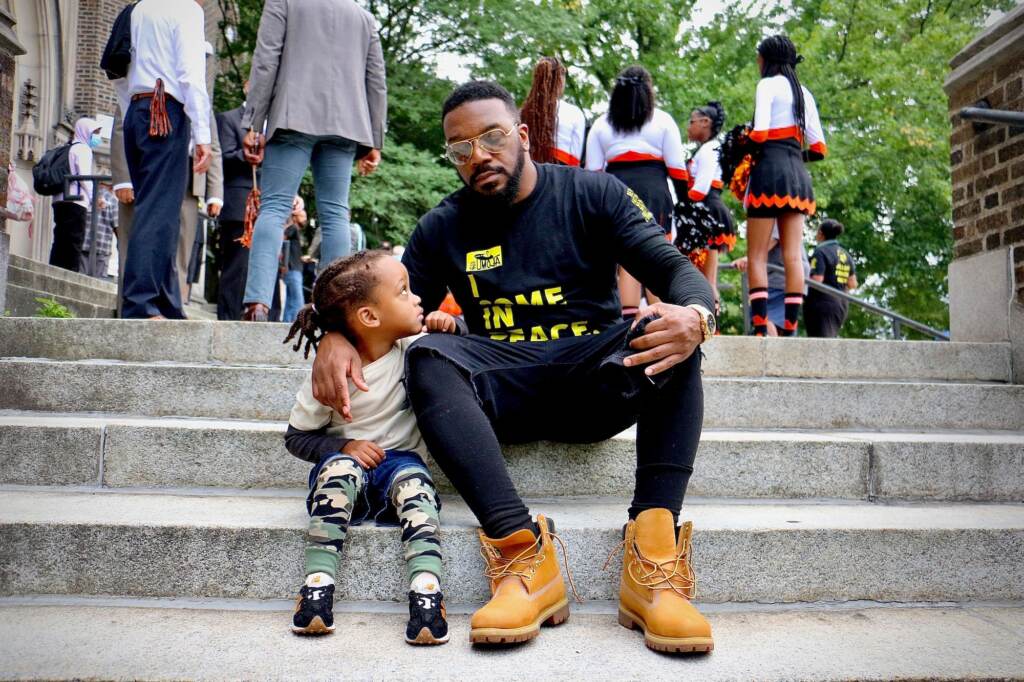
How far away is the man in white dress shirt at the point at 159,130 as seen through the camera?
4164 millimetres

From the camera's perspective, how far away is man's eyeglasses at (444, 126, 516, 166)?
2529mm

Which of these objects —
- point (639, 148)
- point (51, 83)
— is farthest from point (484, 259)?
point (51, 83)

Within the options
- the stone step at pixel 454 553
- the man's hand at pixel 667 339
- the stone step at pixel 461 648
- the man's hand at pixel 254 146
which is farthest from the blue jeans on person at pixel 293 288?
the man's hand at pixel 667 339

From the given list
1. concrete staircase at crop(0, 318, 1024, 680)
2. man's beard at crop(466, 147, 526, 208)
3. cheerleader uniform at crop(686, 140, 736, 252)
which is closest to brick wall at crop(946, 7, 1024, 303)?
concrete staircase at crop(0, 318, 1024, 680)

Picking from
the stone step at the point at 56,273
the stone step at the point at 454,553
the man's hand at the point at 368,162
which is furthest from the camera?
the stone step at the point at 56,273

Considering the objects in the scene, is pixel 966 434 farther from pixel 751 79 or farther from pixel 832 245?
pixel 751 79

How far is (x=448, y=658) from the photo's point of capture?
6.22 feet

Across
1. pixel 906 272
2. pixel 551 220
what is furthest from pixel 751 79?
pixel 551 220

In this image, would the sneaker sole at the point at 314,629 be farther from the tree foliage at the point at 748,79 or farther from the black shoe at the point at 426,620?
the tree foliage at the point at 748,79

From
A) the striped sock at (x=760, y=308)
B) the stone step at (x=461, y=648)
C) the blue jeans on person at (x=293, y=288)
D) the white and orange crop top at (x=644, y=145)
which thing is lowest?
the stone step at (x=461, y=648)

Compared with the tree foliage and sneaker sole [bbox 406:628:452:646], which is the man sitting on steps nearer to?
sneaker sole [bbox 406:628:452:646]

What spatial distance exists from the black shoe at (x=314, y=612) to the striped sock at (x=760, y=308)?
390cm

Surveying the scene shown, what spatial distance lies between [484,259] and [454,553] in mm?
936

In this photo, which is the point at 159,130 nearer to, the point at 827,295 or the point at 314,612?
the point at 314,612
